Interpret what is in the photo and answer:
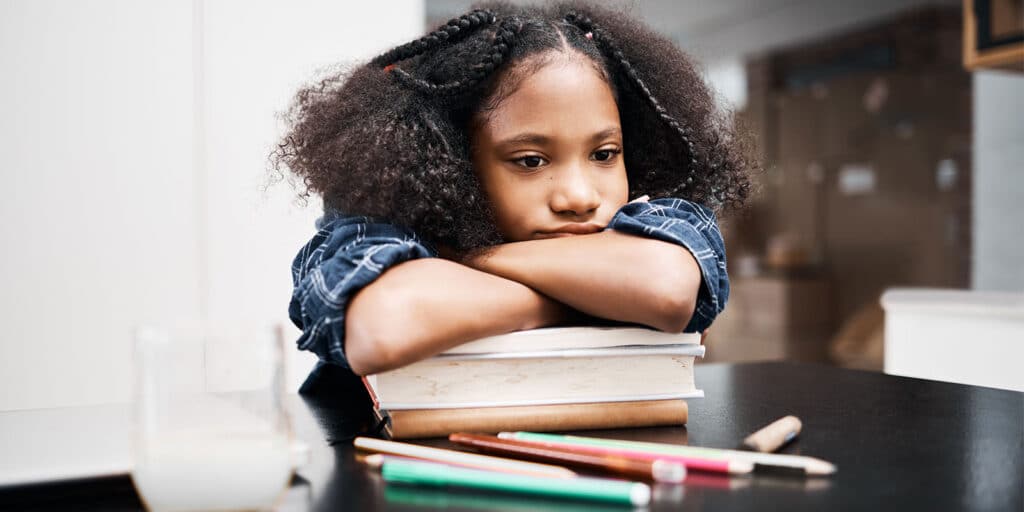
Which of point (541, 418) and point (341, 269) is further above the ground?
point (341, 269)

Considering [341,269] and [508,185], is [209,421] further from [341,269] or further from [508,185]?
[508,185]

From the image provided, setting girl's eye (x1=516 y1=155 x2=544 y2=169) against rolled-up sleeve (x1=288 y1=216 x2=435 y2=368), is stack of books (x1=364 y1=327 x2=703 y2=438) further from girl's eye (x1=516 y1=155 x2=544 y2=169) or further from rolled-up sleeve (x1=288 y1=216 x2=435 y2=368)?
girl's eye (x1=516 y1=155 x2=544 y2=169)

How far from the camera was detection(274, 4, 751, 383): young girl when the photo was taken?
0.59m

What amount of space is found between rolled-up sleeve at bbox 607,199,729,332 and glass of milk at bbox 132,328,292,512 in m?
0.33

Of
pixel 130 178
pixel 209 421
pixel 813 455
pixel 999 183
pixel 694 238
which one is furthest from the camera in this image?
pixel 999 183

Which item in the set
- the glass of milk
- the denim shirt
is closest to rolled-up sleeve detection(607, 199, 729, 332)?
the denim shirt

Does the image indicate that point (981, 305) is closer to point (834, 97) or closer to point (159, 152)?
point (159, 152)

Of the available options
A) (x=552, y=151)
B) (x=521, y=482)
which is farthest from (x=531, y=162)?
(x=521, y=482)

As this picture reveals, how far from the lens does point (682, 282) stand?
23.8 inches

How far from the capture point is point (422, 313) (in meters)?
0.56

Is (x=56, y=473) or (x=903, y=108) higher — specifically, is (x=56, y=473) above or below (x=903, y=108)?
below

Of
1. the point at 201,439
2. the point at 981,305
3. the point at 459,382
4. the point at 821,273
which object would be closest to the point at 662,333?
the point at 459,382

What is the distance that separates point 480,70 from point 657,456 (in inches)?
14.2

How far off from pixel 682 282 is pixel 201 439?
35 centimetres
